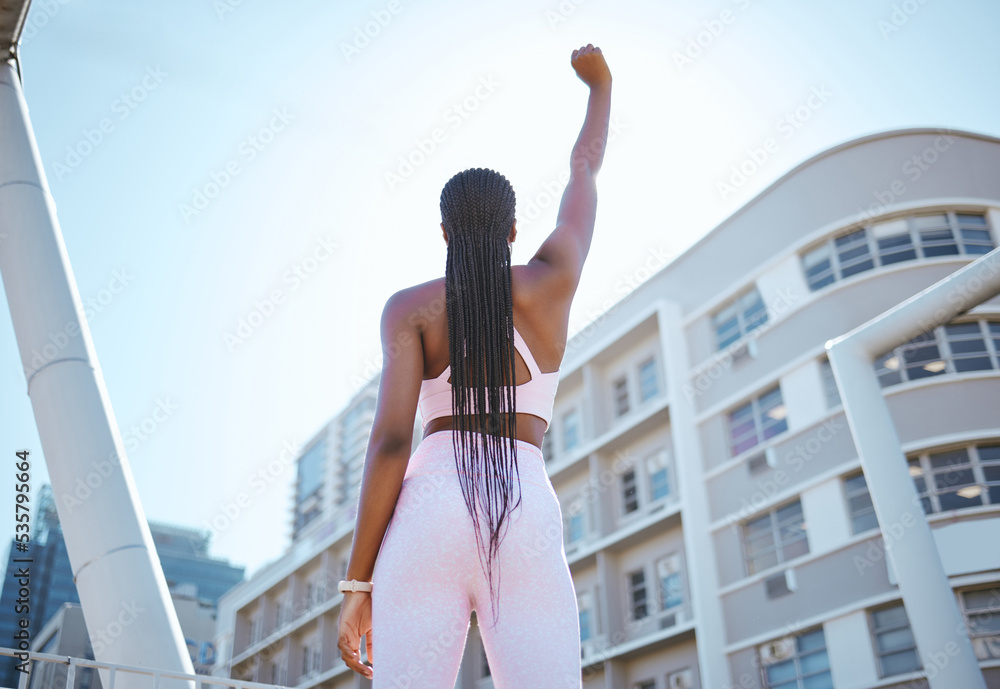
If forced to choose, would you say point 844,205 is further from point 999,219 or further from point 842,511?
point 842,511

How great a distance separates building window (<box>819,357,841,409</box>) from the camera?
1973 cm

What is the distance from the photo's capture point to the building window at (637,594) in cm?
2324

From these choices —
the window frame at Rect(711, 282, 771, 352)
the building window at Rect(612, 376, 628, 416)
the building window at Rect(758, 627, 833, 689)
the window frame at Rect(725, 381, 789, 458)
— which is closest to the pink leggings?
the building window at Rect(758, 627, 833, 689)

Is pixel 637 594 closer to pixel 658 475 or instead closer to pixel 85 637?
pixel 658 475

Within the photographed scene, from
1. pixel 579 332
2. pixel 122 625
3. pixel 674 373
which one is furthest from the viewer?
pixel 579 332

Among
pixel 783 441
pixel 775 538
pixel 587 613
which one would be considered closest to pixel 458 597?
pixel 775 538

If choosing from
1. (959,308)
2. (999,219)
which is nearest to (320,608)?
(999,219)

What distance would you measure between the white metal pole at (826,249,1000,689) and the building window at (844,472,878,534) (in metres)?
10.9

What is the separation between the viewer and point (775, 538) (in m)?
20.2

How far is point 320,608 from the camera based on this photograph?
36844 mm

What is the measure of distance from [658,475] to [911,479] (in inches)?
665

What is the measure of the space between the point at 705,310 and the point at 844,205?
4.60 meters

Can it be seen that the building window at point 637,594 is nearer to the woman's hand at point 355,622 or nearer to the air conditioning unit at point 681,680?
the air conditioning unit at point 681,680

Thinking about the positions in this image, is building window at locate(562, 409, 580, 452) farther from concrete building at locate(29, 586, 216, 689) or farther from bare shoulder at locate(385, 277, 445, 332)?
A: concrete building at locate(29, 586, 216, 689)
